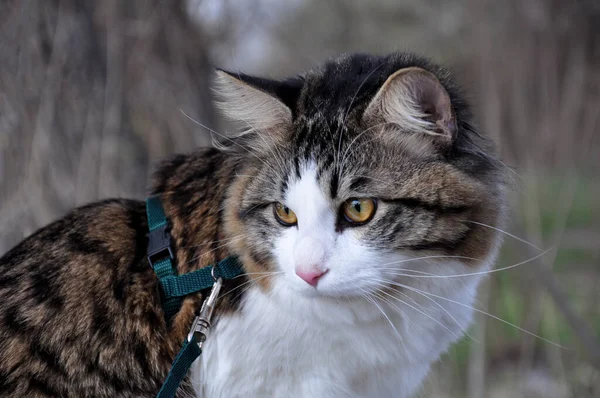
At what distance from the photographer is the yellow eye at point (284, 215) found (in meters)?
1.82

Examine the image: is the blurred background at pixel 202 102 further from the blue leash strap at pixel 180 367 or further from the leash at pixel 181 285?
the blue leash strap at pixel 180 367

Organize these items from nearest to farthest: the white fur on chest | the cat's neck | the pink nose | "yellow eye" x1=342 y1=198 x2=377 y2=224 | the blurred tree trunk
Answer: the pink nose, "yellow eye" x1=342 y1=198 x2=377 y2=224, the white fur on chest, the cat's neck, the blurred tree trunk

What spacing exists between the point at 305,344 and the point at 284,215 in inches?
15.8

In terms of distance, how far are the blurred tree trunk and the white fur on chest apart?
187cm

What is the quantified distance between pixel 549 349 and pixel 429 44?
261 cm

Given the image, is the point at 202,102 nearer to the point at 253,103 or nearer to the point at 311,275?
the point at 253,103

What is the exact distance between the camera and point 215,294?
1.85 m

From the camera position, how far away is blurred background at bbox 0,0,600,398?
3342mm

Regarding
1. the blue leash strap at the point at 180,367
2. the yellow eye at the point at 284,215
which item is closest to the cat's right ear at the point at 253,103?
the yellow eye at the point at 284,215

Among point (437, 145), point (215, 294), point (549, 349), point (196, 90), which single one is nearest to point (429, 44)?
point (196, 90)

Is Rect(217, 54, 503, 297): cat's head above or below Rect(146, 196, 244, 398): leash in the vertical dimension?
above

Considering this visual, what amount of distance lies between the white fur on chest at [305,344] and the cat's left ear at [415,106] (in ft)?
1.75

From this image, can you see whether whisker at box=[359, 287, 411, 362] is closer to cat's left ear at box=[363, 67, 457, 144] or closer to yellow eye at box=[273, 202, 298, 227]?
yellow eye at box=[273, 202, 298, 227]

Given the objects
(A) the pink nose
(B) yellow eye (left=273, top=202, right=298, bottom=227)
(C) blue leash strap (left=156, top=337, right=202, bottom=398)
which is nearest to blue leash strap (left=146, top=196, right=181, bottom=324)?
(C) blue leash strap (left=156, top=337, right=202, bottom=398)
